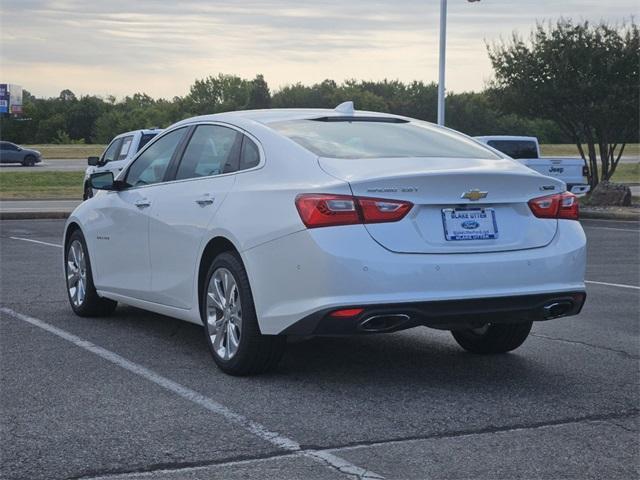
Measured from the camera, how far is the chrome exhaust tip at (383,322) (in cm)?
597

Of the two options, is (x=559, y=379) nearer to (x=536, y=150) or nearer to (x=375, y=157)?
(x=375, y=157)

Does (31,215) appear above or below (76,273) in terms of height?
below

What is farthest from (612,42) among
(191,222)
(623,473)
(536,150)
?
(623,473)

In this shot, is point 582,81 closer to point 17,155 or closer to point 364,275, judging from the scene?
point 364,275

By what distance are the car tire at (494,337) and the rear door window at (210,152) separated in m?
1.98

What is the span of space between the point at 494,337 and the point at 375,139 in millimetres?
1576

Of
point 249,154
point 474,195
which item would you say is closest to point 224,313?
point 249,154

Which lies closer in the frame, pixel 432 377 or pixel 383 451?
pixel 383 451

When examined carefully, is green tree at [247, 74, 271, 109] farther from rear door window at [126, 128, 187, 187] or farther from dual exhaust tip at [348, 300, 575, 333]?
dual exhaust tip at [348, 300, 575, 333]

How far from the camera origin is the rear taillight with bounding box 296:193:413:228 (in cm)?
598

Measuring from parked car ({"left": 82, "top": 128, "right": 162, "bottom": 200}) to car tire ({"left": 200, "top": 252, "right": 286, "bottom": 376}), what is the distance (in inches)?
668

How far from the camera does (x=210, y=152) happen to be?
741cm

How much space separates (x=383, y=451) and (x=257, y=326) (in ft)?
5.39

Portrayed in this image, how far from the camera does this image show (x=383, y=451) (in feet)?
16.1
